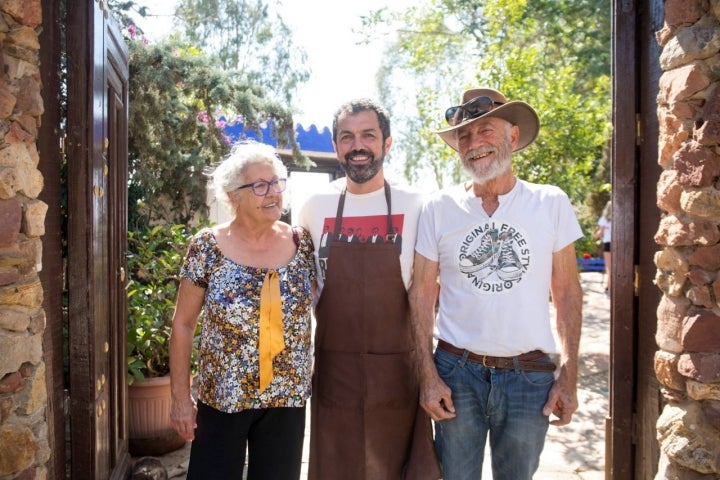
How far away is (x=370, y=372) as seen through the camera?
101 inches

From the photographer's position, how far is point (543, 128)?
21.5 feet

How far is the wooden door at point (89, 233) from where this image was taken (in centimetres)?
253

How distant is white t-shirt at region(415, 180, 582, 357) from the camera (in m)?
2.37

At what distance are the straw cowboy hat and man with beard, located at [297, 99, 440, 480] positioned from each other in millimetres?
326

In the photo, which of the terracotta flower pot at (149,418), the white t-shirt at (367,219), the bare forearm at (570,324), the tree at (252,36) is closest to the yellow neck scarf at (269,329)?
the white t-shirt at (367,219)

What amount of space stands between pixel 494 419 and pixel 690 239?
37.6 inches

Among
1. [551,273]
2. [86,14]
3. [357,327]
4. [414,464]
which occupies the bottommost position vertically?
[414,464]

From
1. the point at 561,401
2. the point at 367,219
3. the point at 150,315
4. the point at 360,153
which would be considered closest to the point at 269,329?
the point at 367,219

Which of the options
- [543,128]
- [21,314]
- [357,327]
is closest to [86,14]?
[21,314]

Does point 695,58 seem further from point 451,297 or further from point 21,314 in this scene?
point 21,314

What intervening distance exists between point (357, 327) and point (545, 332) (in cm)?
73

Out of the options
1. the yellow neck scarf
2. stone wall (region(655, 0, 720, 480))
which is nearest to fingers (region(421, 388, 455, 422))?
the yellow neck scarf

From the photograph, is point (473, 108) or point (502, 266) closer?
point (502, 266)

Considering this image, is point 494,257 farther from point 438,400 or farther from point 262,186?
point 262,186
